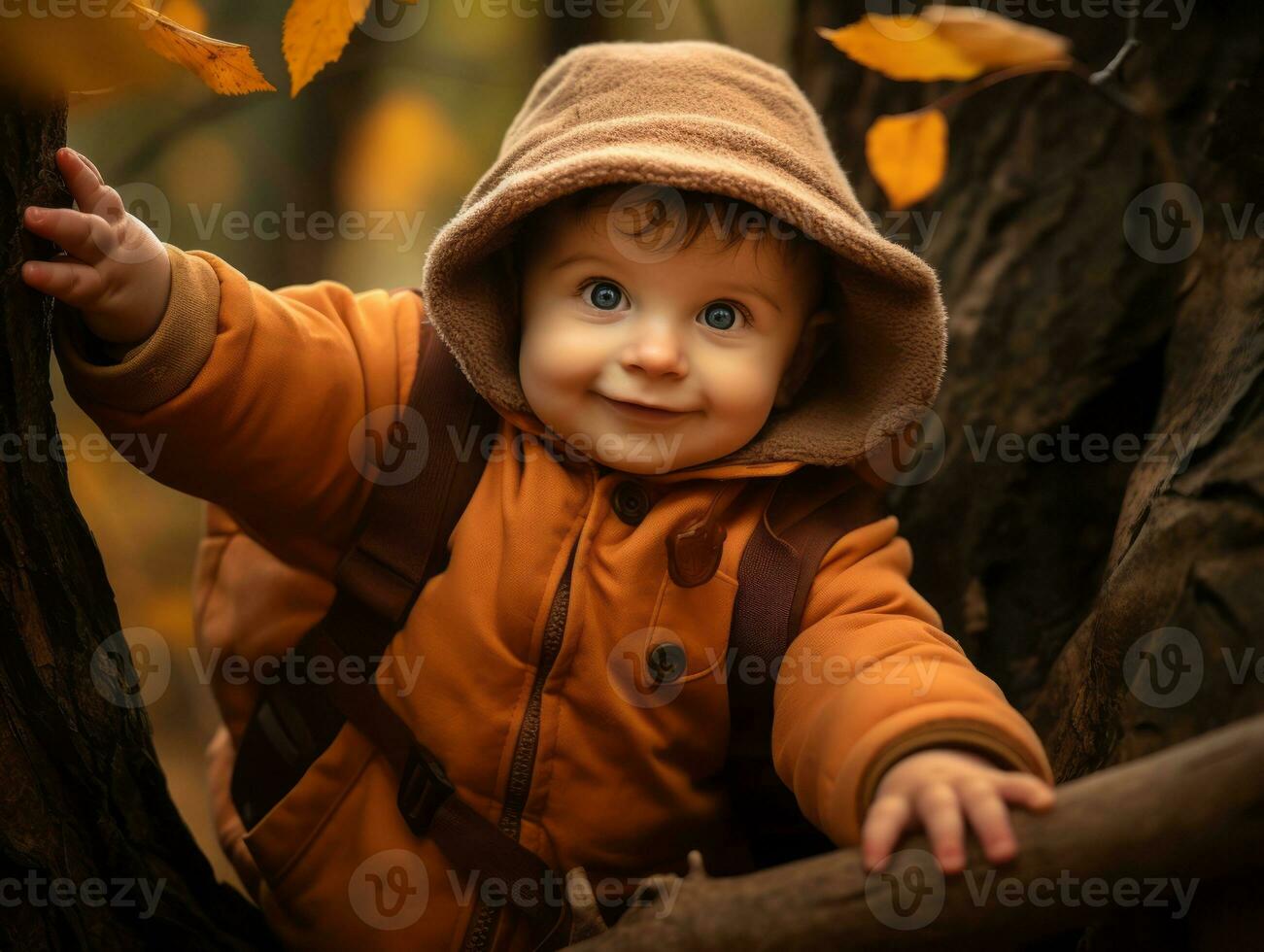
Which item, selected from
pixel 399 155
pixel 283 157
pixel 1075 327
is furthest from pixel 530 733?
pixel 399 155

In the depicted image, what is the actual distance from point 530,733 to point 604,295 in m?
0.62

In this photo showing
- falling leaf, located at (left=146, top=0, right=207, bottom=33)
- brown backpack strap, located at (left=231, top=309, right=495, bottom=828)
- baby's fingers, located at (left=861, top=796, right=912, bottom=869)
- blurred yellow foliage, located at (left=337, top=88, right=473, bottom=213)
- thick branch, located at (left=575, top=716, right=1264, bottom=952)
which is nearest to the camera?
thick branch, located at (left=575, top=716, right=1264, bottom=952)

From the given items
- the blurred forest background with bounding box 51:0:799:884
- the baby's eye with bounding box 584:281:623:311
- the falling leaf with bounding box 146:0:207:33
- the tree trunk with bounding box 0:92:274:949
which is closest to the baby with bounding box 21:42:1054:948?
the baby's eye with bounding box 584:281:623:311

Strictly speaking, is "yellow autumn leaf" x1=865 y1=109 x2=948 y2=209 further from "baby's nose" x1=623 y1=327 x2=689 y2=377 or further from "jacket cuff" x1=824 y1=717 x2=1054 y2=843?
"jacket cuff" x1=824 y1=717 x2=1054 y2=843

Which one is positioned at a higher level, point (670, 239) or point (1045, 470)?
point (670, 239)

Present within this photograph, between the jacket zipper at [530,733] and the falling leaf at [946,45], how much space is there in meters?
0.74

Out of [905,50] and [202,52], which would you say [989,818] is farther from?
[202,52]

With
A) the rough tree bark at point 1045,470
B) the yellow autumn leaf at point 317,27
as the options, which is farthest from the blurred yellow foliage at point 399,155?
the yellow autumn leaf at point 317,27

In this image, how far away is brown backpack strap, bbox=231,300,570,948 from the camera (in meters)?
1.51

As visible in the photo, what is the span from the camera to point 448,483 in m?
1.57

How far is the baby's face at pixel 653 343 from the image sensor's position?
1.43 metres

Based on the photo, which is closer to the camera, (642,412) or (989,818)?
(989,818)

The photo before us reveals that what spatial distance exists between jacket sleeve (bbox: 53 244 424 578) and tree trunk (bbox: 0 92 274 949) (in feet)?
0.30

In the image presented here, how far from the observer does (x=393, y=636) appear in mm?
1588
